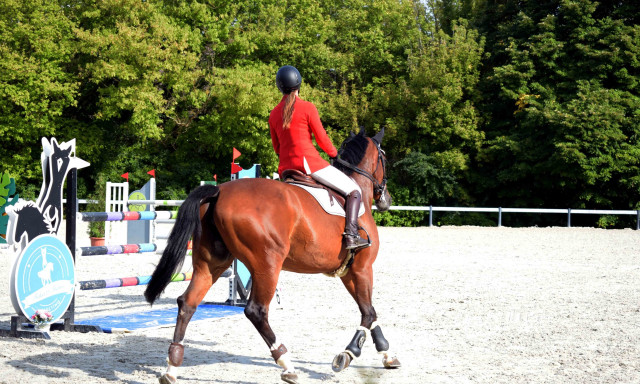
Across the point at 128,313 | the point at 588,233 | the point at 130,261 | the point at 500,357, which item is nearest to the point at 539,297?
the point at 500,357

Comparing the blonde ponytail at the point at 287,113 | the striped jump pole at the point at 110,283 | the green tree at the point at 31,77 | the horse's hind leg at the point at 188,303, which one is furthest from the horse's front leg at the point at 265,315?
the green tree at the point at 31,77

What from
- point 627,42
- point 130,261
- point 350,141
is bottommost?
point 130,261

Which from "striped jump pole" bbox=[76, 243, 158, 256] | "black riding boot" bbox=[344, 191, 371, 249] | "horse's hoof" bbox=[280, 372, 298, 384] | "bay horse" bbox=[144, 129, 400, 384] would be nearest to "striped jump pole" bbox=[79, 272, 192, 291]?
"striped jump pole" bbox=[76, 243, 158, 256]

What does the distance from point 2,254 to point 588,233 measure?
1844 cm

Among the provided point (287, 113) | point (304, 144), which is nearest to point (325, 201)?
point (304, 144)

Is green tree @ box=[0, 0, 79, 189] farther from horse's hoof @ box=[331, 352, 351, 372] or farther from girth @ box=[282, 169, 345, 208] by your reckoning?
horse's hoof @ box=[331, 352, 351, 372]

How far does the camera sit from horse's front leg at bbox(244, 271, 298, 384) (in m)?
4.97

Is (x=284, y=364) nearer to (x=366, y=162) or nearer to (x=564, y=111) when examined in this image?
(x=366, y=162)

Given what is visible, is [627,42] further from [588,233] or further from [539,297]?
[539,297]

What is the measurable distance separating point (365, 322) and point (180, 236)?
1.80m

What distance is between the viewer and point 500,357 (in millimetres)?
6078

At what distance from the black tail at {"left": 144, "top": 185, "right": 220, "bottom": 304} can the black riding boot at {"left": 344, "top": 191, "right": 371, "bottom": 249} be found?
45.6 inches

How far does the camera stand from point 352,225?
564 centimetres

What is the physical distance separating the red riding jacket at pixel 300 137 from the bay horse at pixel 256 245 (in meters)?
0.30
